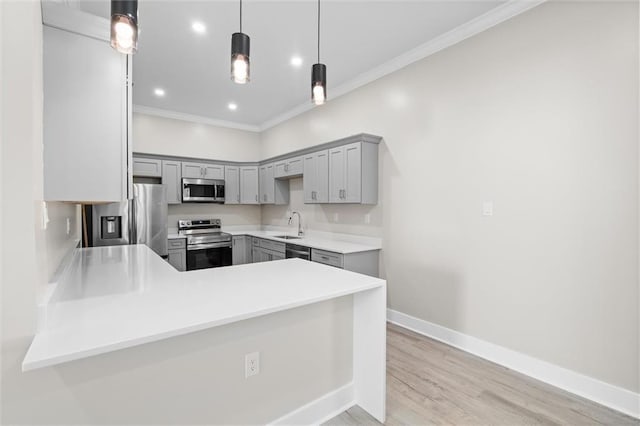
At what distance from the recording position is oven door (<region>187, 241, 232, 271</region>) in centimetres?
508

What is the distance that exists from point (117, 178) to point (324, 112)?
3.63 metres

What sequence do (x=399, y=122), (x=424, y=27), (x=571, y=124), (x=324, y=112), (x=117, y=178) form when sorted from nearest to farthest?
(x=117, y=178), (x=571, y=124), (x=424, y=27), (x=399, y=122), (x=324, y=112)

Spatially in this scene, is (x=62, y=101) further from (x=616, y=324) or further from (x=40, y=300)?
(x=616, y=324)

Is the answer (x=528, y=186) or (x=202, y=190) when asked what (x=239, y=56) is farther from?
(x=202, y=190)

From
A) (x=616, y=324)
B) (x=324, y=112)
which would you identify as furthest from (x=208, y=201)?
(x=616, y=324)

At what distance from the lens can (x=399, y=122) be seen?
3549 mm

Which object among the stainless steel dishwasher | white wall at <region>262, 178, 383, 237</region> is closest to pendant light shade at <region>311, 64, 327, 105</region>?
white wall at <region>262, 178, 383, 237</region>

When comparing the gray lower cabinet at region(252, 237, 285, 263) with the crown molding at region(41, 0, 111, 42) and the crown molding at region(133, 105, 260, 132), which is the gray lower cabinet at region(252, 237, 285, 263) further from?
the crown molding at region(41, 0, 111, 42)

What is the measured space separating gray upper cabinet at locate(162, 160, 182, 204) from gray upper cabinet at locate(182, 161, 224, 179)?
97 millimetres

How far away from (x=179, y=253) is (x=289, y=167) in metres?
2.24

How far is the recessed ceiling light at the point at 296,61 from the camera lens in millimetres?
3519

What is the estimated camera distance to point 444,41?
3.06 m

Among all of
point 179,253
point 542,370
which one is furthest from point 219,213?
point 542,370

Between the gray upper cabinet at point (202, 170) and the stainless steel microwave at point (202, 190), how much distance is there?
4.0 inches
